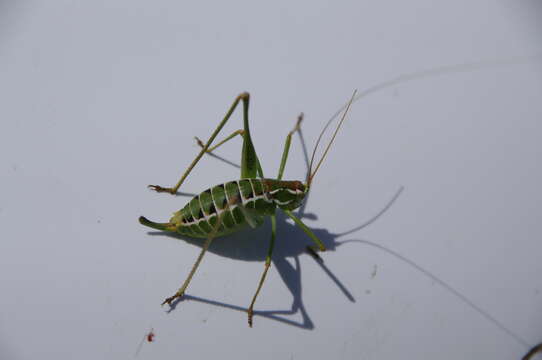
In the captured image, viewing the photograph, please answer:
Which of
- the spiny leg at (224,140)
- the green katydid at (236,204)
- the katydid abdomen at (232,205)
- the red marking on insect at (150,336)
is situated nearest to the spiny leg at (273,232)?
the green katydid at (236,204)

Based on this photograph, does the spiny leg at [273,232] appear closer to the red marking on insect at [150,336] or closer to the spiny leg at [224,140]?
the spiny leg at [224,140]

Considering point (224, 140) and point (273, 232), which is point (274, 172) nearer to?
point (224, 140)

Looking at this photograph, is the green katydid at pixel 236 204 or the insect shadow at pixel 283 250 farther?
the insect shadow at pixel 283 250

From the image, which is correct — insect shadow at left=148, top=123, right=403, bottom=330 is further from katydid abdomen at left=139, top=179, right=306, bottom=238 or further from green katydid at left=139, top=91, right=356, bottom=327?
katydid abdomen at left=139, top=179, right=306, bottom=238

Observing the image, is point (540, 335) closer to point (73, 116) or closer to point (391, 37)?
point (391, 37)

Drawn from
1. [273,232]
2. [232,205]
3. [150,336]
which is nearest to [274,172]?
[273,232]

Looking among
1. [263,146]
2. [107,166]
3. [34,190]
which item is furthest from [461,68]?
[34,190]
